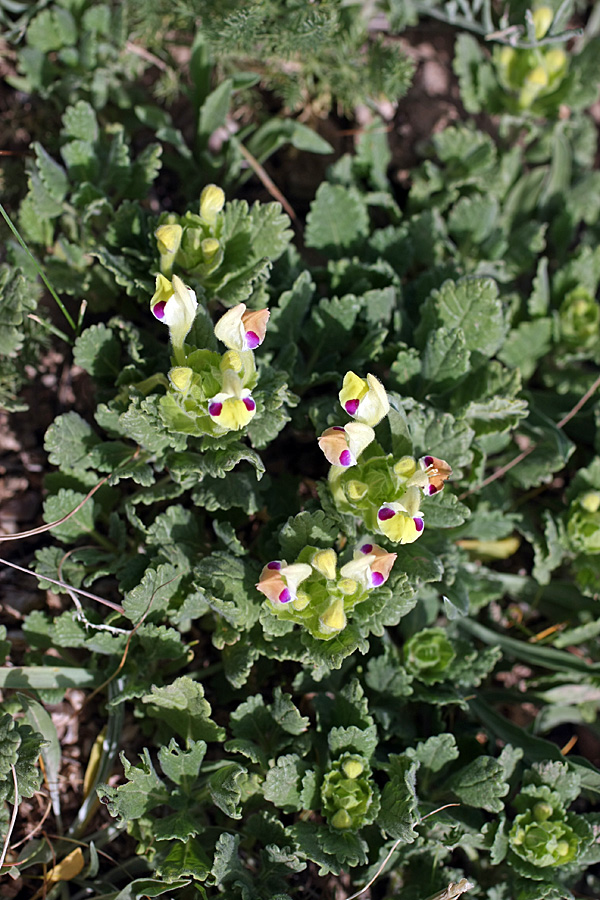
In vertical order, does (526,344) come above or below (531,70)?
below

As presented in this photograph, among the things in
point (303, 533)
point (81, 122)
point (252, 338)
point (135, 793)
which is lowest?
point (135, 793)

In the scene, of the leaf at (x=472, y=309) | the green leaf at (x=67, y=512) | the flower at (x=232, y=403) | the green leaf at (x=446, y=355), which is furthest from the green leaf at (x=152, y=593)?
the leaf at (x=472, y=309)

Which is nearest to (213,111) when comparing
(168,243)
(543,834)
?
(168,243)

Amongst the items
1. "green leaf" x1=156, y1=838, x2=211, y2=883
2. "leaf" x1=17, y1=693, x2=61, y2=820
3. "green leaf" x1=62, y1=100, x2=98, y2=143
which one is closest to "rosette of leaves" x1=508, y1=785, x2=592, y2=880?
"green leaf" x1=156, y1=838, x2=211, y2=883

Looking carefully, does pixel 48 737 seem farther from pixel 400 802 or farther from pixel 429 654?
pixel 429 654

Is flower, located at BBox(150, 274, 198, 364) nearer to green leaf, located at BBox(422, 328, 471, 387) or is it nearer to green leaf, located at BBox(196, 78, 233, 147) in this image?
green leaf, located at BBox(422, 328, 471, 387)

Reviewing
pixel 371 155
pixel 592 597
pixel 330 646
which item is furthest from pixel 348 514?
pixel 371 155
